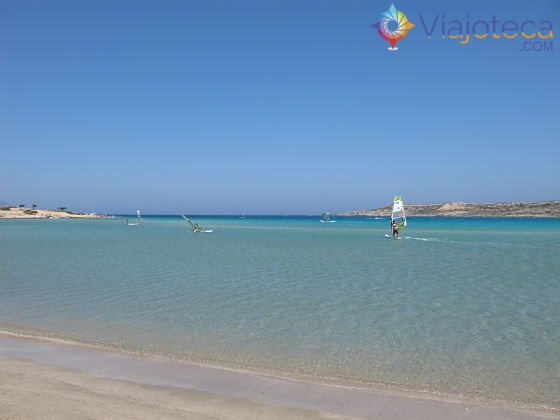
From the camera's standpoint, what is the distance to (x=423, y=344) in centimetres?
984

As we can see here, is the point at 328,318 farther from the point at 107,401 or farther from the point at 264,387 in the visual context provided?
the point at 107,401

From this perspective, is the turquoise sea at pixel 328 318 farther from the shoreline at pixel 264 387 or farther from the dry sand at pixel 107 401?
the dry sand at pixel 107 401

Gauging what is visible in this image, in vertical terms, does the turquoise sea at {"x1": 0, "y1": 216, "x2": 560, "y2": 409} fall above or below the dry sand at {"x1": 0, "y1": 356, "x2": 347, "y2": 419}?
below

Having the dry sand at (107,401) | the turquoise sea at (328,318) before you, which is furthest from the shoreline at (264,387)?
the turquoise sea at (328,318)

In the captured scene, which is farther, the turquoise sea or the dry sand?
the turquoise sea

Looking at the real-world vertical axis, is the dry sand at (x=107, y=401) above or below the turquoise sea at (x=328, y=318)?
above

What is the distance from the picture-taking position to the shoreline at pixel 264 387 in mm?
6422

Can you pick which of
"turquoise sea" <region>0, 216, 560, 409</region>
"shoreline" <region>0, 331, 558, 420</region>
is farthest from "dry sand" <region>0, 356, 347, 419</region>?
"turquoise sea" <region>0, 216, 560, 409</region>

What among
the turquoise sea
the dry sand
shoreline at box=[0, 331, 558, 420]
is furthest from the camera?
the turquoise sea

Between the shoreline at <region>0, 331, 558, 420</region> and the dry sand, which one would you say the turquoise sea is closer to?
the shoreline at <region>0, 331, 558, 420</region>

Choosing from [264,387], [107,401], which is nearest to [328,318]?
[264,387]

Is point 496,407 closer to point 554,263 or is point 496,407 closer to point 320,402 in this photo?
point 320,402

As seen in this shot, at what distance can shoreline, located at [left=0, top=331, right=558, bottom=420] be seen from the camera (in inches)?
253

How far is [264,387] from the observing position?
7.22 m
